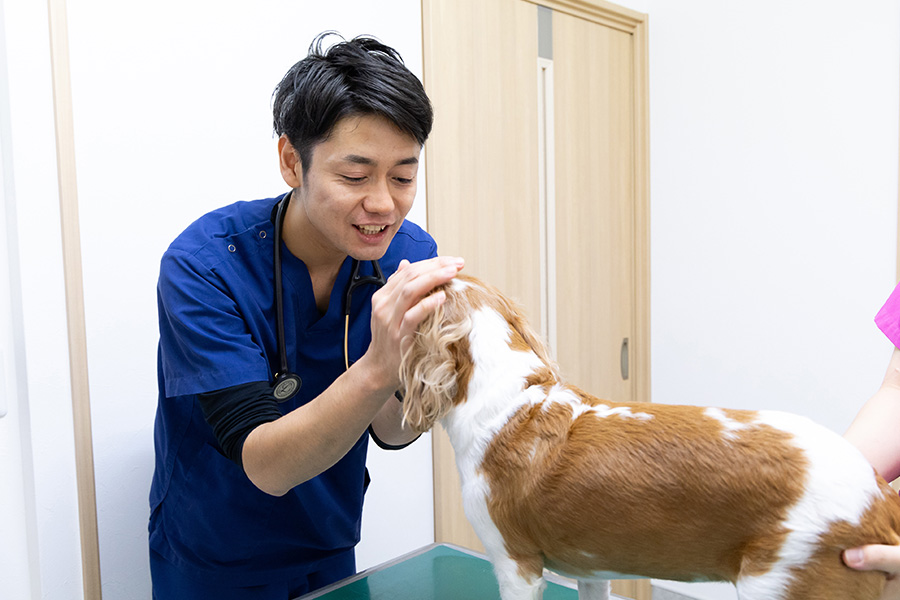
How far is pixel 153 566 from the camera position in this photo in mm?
1580

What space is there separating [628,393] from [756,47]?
163 cm

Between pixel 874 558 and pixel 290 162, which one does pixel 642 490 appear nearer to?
pixel 874 558

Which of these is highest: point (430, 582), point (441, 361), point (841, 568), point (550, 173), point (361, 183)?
point (550, 173)

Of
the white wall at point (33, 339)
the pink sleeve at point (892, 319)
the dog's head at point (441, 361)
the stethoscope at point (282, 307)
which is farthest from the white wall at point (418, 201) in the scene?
the pink sleeve at point (892, 319)

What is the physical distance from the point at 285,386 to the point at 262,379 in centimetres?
9

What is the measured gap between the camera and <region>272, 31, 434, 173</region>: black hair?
1.15m

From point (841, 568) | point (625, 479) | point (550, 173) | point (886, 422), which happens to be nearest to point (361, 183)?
point (625, 479)

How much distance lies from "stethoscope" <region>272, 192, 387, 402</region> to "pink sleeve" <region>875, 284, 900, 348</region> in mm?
941

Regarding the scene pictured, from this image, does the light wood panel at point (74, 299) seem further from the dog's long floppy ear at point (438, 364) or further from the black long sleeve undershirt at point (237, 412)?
the dog's long floppy ear at point (438, 364)

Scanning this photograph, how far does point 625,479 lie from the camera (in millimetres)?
869

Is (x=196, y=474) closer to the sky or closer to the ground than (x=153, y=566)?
closer to the sky

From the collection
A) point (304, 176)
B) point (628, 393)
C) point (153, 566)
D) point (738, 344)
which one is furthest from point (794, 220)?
point (153, 566)

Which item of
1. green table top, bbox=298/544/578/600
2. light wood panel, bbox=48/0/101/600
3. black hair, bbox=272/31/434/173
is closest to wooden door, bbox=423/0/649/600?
green table top, bbox=298/544/578/600

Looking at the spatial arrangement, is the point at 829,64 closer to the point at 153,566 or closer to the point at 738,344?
the point at 738,344
